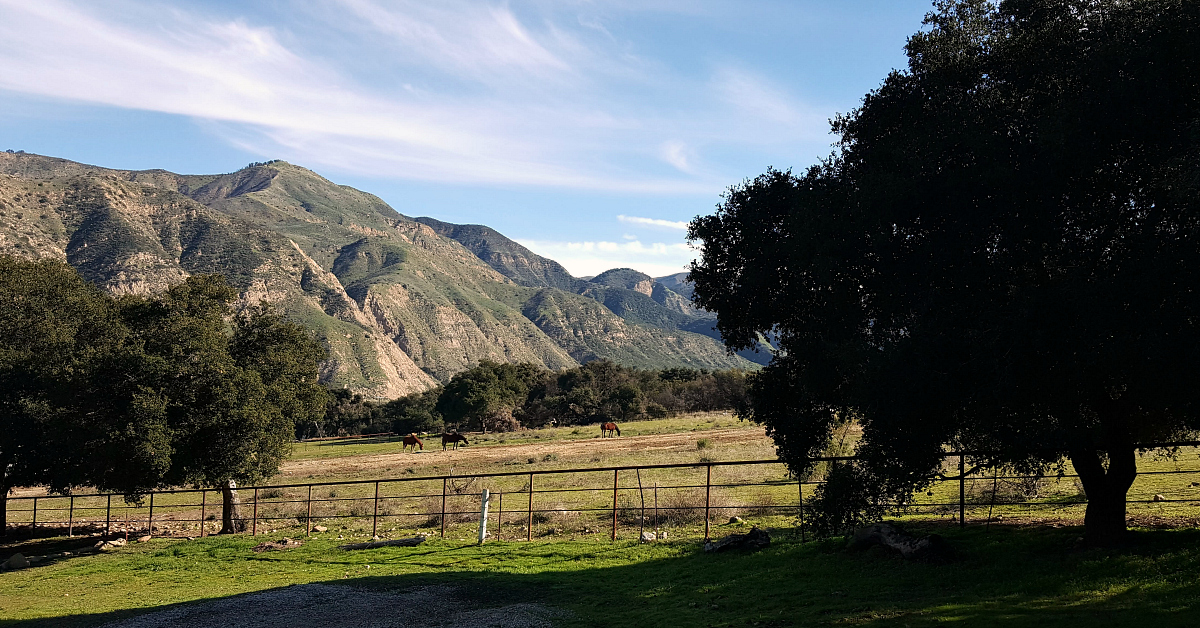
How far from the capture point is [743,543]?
1664 centimetres

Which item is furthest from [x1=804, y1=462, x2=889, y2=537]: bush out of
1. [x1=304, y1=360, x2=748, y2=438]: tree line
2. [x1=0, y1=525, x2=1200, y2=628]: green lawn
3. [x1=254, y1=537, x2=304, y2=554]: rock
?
[x1=304, y1=360, x2=748, y2=438]: tree line

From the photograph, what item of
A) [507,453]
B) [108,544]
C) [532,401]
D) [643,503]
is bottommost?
[507,453]

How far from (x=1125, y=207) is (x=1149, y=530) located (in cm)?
624

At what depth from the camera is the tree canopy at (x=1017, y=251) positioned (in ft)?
32.4

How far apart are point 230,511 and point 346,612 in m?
18.5

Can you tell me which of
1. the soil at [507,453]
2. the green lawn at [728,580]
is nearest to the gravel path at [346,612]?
the green lawn at [728,580]

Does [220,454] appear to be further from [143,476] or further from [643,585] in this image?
[643,585]

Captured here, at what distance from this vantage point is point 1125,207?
11.0m

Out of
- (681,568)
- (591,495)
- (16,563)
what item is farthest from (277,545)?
(681,568)

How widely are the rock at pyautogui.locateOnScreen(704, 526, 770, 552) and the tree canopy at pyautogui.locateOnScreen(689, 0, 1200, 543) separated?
3.54 m

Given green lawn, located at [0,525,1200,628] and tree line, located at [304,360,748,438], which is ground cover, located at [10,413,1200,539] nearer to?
green lawn, located at [0,525,1200,628]

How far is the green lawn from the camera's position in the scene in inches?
407

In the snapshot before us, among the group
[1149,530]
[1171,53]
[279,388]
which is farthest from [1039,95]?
[279,388]

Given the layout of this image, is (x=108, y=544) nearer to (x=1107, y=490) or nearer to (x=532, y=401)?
(x=1107, y=490)
